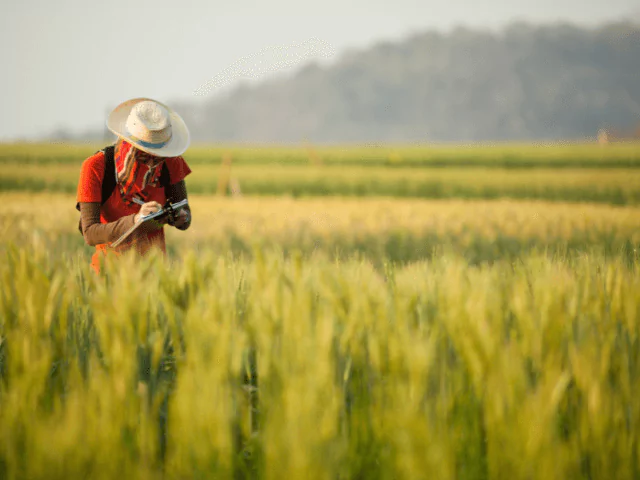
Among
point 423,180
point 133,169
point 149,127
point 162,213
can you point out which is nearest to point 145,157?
point 133,169

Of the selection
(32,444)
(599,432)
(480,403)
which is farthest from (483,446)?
(32,444)

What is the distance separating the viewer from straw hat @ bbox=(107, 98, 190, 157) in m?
2.63

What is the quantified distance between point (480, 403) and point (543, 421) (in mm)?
295

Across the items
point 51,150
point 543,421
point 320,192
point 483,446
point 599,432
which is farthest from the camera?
point 51,150

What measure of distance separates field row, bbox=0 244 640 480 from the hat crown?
663 mm

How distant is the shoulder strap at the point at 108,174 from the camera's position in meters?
2.84

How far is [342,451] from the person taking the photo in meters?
1.28

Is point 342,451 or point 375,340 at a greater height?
point 375,340

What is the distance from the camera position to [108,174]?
9.39 ft

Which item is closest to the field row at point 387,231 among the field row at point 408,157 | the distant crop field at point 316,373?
the distant crop field at point 316,373

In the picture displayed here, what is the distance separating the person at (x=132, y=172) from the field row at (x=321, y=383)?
54 centimetres

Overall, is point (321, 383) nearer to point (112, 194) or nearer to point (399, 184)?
point (112, 194)

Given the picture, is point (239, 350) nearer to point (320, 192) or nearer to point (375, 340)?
point (375, 340)

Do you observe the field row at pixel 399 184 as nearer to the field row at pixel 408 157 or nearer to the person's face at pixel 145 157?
the field row at pixel 408 157
